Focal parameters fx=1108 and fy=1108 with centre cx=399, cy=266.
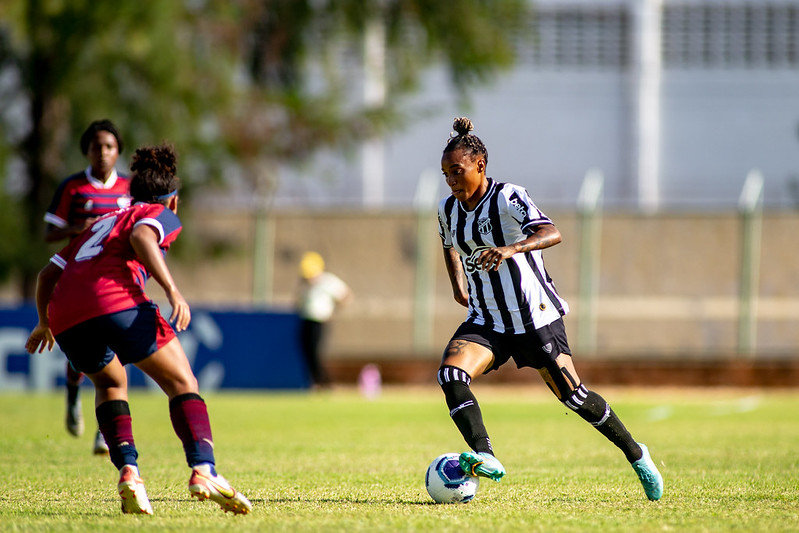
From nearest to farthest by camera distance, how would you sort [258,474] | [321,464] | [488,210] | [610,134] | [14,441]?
[488,210] < [258,474] < [321,464] < [14,441] < [610,134]

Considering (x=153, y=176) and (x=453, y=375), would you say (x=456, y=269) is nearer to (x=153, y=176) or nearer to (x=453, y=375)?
(x=453, y=375)

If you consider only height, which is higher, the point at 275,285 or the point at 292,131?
the point at 292,131

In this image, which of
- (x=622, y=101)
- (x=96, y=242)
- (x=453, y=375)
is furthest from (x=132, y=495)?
(x=622, y=101)

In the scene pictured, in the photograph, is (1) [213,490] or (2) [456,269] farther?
(2) [456,269]

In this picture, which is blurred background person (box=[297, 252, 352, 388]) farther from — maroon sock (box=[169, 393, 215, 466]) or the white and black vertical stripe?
maroon sock (box=[169, 393, 215, 466])

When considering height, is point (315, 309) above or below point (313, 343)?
above

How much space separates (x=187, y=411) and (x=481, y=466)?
4.98ft

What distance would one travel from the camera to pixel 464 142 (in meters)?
6.11

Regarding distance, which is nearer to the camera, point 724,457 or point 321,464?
point 321,464

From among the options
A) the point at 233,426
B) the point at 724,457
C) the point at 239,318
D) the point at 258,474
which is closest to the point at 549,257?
the point at 239,318

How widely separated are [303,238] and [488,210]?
1545 centimetres

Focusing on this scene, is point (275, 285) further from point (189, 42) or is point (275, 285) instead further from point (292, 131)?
point (189, 42)

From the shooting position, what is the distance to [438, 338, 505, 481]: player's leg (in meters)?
5.95

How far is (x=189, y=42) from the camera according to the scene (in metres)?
18.2
